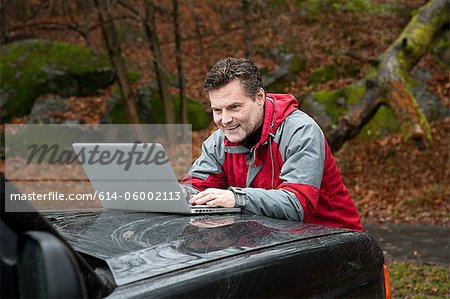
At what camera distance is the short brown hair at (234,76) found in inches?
163

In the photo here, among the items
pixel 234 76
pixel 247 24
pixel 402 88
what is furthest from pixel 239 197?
pixel 247 24

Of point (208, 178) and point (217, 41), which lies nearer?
point (208, 178)

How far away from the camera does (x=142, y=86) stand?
16.2 m

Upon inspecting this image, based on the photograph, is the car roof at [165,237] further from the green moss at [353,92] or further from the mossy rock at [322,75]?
the mossy rock at [322,75]

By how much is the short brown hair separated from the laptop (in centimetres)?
83

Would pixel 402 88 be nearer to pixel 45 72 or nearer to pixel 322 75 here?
pixel 322 75

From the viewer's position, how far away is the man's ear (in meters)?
4.24

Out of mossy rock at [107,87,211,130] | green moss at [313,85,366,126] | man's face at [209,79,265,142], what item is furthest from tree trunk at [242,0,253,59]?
man's face at [209,79,265,142]

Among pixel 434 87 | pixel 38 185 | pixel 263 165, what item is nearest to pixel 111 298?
pixel 263 165

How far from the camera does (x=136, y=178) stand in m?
3.60

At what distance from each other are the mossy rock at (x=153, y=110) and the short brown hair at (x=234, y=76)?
37.2 feet

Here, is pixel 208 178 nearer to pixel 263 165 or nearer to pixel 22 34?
pixel 263 165

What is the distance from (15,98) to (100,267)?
565 inches

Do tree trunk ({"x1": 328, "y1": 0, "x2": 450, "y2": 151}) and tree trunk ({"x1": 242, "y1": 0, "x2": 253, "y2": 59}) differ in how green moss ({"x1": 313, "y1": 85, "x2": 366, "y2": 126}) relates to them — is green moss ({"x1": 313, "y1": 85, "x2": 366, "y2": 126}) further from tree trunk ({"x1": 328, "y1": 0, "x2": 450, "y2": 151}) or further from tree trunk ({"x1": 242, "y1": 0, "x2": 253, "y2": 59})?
tree trunk ({"x1": 328, "y1": 0, "x2": 450, "y2": 151})
